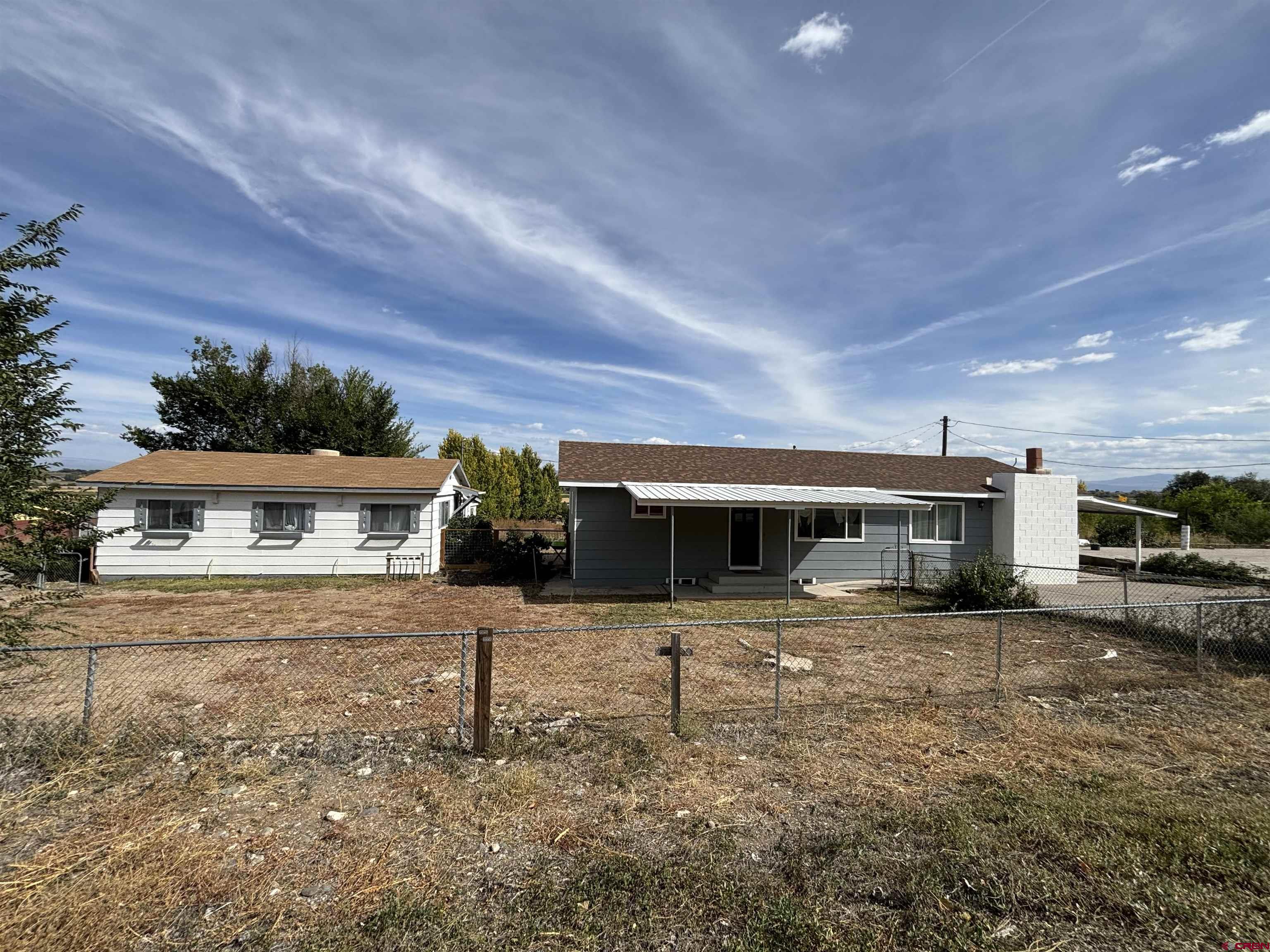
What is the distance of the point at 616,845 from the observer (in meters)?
3.72

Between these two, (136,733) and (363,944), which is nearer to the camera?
(363,944)

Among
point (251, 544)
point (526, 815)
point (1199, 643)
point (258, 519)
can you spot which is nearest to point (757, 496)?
point (1199, 643)

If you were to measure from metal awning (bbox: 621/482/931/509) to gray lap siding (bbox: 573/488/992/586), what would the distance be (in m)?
0.69

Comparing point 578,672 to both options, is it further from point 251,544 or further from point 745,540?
point 251,544

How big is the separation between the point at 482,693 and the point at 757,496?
9510 mm

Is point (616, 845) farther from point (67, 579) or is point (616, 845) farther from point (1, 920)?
point (67, 579)

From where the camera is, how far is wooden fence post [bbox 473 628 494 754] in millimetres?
4898

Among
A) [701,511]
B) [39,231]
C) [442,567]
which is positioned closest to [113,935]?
[39,231]

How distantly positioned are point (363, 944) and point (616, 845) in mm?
1503

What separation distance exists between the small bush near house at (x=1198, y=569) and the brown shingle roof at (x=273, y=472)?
848 inches

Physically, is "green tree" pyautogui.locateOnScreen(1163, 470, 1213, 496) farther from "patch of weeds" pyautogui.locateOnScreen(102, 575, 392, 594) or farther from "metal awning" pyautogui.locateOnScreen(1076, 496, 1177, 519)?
"patch of weeds" pyautogui.locateOnScreen(102, 575, 392, 594)

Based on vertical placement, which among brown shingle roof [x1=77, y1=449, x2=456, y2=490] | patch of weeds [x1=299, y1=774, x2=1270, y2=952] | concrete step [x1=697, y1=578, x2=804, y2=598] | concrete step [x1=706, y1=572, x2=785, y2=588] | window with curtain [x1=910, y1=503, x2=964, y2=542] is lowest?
concrete step [x1=697, y1=578, x2=804, y2=598]

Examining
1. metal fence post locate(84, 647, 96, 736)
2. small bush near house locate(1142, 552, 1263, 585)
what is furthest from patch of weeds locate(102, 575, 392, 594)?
small bush near house locate(1142, 552, 1263, 585)

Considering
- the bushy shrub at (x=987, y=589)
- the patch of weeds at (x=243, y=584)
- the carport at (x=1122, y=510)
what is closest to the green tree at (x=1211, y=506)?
the carport at (x=1122, y=510)
